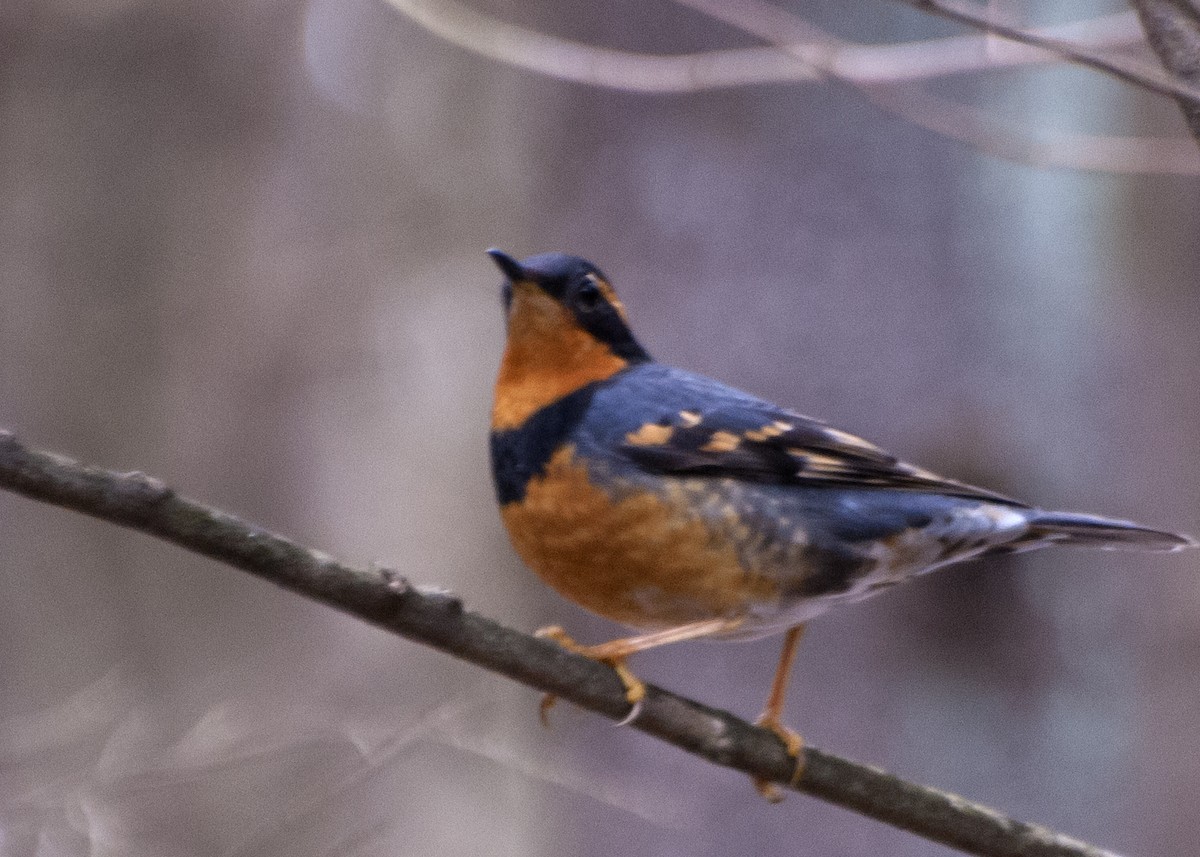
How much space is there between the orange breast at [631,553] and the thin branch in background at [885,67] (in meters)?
0.86

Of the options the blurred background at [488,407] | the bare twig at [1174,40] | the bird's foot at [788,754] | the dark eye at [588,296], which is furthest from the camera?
the blurred background at [488,407]

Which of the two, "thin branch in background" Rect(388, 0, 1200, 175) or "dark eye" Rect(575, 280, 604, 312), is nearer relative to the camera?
"thin branch in background" Rect(388, 0, 1200, 175)

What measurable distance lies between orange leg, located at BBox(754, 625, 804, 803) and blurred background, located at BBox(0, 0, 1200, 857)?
1.98 ft

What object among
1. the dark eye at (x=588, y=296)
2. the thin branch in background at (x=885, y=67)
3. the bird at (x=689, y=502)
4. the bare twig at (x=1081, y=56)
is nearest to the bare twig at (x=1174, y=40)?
the bare twig at (x=1081, y=56)

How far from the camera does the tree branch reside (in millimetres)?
1773

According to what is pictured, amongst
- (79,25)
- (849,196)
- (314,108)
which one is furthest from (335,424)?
(849,196)

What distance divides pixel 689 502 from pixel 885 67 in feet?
3.57

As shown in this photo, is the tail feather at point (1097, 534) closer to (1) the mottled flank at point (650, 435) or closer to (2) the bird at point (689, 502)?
(2) the bird at point (689, 502)

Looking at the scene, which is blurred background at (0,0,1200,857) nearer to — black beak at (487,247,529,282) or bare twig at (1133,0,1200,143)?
black beak at (487,247,529,282)

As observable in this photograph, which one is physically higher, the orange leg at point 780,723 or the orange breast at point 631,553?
the orange breast at point 631,553

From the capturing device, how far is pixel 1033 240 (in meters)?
3.96

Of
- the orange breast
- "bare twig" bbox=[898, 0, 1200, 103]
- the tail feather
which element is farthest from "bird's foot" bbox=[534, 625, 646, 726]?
"bare twig" bbox=[898, 0, 1200, 103]

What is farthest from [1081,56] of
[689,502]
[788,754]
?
[788,754]

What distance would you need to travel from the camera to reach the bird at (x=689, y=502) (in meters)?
2.55
